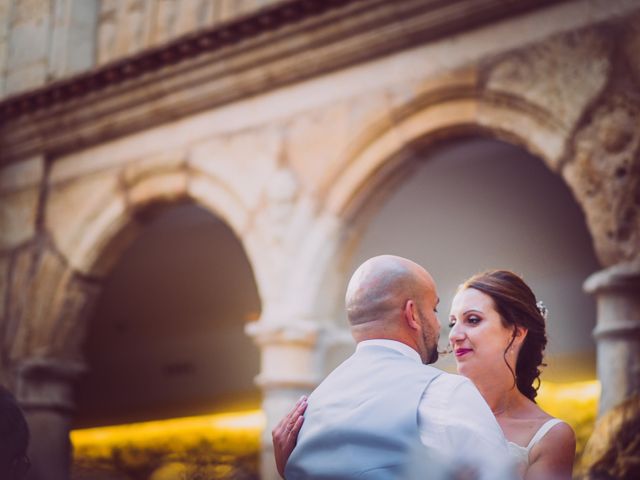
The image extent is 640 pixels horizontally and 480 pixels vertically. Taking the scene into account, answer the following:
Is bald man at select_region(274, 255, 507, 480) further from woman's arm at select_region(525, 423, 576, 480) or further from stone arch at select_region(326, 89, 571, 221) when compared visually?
stone arch at select_region(326, 89, 571, 221)

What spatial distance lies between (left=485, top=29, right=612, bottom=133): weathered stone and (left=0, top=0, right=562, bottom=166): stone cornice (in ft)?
0.81

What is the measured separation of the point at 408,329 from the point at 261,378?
344 cm

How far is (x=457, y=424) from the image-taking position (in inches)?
64.9

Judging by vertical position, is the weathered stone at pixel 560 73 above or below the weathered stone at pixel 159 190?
below

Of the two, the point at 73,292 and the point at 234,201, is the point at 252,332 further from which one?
the point at 73,292

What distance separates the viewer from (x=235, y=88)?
19.5 ft

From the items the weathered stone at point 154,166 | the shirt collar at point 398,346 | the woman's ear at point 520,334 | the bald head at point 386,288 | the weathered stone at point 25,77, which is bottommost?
the shirt collar at point 398,346

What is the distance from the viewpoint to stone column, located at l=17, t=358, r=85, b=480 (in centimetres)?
632

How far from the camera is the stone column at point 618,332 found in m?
4.11

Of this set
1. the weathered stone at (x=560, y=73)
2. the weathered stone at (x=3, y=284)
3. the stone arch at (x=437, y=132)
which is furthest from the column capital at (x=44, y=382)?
the weathered stone at (x=560, y=73)

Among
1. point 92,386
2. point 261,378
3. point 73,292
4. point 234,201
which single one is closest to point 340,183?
point 234,201

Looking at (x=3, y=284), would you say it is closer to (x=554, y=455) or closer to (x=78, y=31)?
(x=78, y=31)

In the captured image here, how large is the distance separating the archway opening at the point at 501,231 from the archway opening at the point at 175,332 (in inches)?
59.4

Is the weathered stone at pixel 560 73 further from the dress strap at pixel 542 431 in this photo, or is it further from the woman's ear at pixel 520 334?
the dress strap at pixel 542 431
